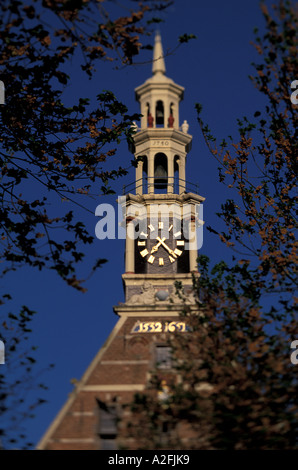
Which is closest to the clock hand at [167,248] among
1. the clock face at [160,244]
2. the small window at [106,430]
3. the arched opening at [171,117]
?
the clock face at [160,244]

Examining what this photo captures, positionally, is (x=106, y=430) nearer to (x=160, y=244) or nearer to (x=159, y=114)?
(x=160, y=244)

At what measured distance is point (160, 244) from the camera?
45.6 metres

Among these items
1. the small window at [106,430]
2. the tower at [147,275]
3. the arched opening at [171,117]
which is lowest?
the small window at [106,430]

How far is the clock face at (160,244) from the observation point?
45156mm

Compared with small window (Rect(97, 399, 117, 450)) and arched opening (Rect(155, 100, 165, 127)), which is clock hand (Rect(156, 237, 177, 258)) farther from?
small window (Rect(97, 399, 117, 450))

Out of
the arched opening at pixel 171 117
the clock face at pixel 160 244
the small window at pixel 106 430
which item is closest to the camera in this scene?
the small window at pixel 106 430

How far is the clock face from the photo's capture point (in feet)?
148

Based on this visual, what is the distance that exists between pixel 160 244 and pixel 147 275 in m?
3.44

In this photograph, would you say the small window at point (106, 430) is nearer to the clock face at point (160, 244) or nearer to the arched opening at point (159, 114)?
the clock face at point (160, 244)

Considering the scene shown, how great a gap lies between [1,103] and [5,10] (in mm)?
3794

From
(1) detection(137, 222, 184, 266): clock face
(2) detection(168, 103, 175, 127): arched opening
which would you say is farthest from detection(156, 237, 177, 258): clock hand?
(2) detection(168, 103, 175, 127): arched opening

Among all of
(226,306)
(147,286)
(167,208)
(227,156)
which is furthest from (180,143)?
(226,306)

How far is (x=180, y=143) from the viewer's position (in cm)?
4906

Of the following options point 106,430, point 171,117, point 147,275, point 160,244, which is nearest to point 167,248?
point 160,244
